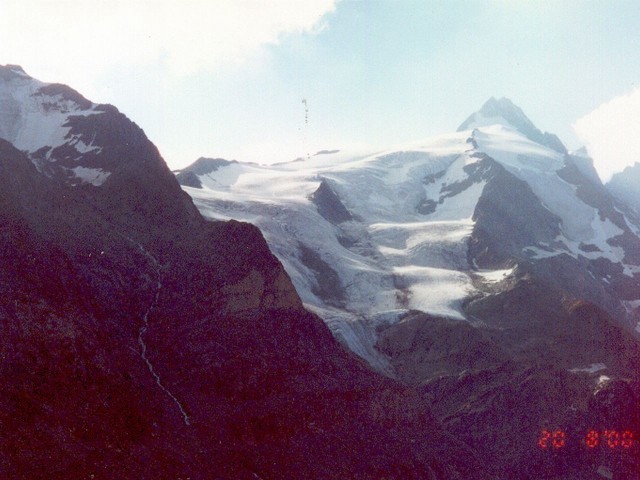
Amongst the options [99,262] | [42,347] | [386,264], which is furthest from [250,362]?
[386,264]

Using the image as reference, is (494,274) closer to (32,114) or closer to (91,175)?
(91,175)

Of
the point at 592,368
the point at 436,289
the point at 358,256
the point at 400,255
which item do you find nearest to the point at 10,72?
the point at 358,256

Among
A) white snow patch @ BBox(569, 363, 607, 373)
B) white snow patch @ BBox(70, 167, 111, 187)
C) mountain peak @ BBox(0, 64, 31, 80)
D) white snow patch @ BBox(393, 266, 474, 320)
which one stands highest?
mountain peak @ BBox(0, 64, 31, 80)

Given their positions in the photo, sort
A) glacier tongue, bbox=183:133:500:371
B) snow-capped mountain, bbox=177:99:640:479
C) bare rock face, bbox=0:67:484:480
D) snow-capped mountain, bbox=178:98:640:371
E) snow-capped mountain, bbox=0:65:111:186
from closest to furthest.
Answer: bare rock face, bbox=0:67:484:480, snow-capped mountain, bbox=0:65:111:186, snow-capped mountain, bbox=177:99:640:479, glacier tongue, bbox=183:133:500:371, snow-capped mountain, bbox=178:98:640:371

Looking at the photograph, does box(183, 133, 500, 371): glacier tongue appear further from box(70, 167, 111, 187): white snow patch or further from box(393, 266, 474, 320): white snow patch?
box(70, 167, 111, 187): white snow patch

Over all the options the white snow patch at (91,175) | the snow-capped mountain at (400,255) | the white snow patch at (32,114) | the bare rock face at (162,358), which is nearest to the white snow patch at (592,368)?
the snow-capped mountain at (400,255)

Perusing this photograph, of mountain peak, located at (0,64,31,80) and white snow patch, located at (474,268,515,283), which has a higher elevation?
mountain peak, located at (0,64,31,80)
